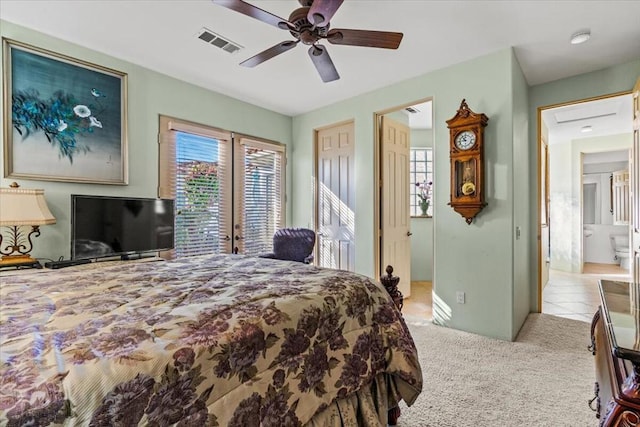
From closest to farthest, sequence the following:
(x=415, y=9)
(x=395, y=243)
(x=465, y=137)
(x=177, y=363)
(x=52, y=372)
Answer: (x=52, y=372) → (x=177, y=363) → (x=415, y=9) → (x=465, y=137) → (x=395, y=243)

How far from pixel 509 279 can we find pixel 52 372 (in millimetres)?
3224

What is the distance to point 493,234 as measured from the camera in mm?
3016

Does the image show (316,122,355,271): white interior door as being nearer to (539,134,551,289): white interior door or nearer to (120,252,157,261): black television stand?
(120,252,157,261): black television stand

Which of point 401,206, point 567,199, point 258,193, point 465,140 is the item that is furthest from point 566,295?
point 258,193

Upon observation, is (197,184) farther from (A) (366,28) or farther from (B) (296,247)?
(A) (366,28)

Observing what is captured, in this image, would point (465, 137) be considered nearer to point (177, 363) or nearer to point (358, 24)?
point (358, 24)

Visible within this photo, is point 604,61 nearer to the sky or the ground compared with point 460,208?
nearer to the sky

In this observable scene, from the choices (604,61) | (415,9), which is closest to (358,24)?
(415,9)

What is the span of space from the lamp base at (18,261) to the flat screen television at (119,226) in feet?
0.78

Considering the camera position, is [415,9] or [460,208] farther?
[460,208]

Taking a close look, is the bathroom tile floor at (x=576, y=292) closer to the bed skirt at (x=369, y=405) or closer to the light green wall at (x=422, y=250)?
the light green wall at (x=422, y=250)

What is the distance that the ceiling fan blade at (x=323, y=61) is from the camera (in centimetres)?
229

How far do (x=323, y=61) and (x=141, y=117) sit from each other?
81.2 inches

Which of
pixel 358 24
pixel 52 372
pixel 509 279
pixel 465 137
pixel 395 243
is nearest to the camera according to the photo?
pixel 52 372
